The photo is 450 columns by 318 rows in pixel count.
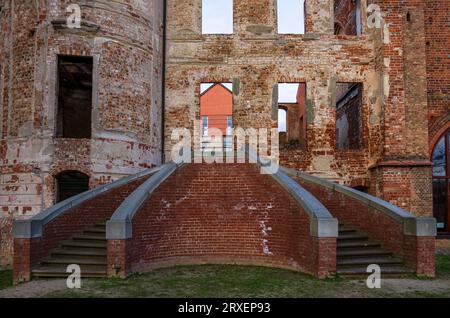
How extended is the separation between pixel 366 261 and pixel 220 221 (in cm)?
354

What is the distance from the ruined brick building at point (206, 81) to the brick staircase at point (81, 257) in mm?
2458

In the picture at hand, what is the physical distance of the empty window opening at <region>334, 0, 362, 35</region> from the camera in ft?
51.3

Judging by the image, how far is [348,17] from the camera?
1703 centimetres

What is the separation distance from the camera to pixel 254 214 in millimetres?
10453

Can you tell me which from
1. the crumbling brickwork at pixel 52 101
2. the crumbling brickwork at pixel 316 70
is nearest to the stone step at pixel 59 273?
the crumbling brickwork at pixel 52 101

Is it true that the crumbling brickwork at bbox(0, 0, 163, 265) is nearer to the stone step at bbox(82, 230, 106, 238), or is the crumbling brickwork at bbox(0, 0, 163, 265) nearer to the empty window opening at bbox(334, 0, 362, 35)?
the stone step at bbox(82, 230, 106, 238)

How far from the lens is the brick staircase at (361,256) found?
8.36m

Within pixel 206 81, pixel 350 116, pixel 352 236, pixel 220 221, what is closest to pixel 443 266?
pixel 352 236

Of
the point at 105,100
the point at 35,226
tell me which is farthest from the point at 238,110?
the point at 35,226

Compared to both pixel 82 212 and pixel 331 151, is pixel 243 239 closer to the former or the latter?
pixel 82 212

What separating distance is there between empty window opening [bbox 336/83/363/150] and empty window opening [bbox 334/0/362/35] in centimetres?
208

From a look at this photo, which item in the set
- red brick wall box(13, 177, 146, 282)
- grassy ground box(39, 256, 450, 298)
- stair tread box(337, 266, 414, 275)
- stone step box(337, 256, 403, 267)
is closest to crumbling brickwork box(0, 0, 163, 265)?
red brick wall box(13, 177, 146, 282)

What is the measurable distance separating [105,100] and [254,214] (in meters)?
5.18
